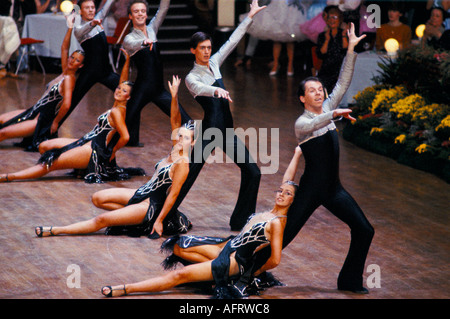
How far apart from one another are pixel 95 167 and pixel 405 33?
493 cm

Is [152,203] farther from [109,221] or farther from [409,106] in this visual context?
[409,106]

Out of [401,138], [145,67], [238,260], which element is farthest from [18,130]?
[238,260]

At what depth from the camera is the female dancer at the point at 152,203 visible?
17.5ft

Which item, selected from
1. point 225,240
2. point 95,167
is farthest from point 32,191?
point 225,240

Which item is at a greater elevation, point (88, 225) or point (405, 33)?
point (405, 33)

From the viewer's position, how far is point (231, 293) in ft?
14.0

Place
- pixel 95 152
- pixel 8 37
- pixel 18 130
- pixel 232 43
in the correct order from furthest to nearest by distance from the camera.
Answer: pixel 8 37, pixel 18 130, pixel 95 152, pixel 232 43

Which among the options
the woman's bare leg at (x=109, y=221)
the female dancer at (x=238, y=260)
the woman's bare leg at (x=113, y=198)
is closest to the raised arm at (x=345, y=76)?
the female dancer at (x=238, y=260)

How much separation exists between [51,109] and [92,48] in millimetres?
756

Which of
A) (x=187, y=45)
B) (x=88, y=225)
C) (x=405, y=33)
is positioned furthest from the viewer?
(x=187, y=45)

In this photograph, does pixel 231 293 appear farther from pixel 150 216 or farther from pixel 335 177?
pixel 150 216

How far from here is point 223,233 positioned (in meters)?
5.63

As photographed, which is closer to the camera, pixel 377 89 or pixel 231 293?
pixel 231 293

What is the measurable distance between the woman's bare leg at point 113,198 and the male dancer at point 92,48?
8.04ft
